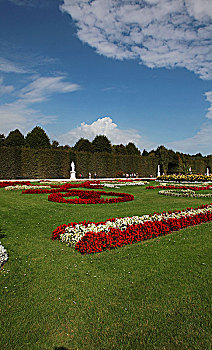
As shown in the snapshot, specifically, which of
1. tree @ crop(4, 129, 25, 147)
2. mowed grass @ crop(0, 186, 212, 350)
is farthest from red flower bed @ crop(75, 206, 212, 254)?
tree @ crop(4, 129, 25, 147)

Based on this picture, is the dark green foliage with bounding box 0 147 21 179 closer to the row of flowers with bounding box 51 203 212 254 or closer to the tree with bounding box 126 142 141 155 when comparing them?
the row of flowers with bounding box 51 203 212 254

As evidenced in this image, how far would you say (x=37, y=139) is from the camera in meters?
33.2

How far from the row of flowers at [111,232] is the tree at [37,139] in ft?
96.6

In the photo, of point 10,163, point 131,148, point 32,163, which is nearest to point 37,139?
point 32,163

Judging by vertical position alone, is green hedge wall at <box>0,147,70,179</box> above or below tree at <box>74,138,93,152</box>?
below

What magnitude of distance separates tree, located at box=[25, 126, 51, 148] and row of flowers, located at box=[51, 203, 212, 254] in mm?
29433

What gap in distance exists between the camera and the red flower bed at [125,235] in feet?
13.6

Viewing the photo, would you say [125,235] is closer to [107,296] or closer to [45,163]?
[107,296]

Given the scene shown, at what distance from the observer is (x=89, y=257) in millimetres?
3873

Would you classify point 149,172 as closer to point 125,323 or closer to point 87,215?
point 87,215

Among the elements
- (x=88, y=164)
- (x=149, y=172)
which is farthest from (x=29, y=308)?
(x=149, y=172)

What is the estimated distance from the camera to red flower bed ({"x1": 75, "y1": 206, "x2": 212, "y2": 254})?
4.14m

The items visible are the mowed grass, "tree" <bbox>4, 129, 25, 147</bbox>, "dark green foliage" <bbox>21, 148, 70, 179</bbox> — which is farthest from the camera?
"tree" <bbox>4, 129, 25, 147</bbox>

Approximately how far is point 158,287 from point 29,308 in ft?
4.72
